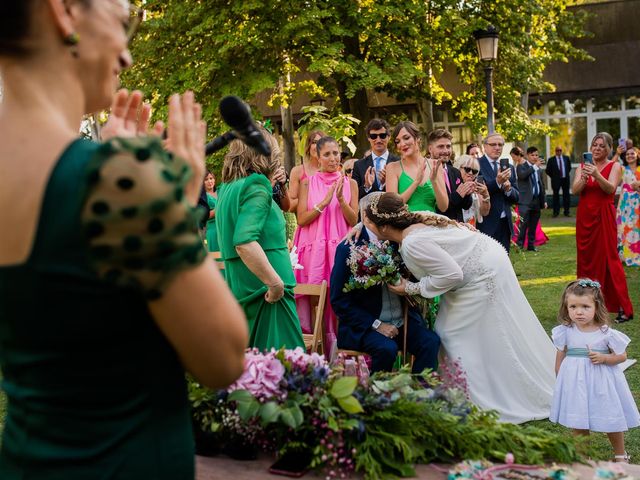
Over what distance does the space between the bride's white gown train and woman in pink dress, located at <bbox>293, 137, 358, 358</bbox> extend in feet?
5.12

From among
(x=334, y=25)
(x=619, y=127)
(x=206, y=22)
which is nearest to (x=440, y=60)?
(x=334, y=25)

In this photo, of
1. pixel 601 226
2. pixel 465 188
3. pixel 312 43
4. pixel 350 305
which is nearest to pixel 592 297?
pixel 350 305

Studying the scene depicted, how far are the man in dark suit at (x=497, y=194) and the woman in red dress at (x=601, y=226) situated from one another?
0.71 metres

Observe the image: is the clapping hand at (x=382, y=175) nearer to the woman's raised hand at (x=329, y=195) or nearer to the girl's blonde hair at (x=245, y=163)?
the woman's raised hand at (x=329, y=195)

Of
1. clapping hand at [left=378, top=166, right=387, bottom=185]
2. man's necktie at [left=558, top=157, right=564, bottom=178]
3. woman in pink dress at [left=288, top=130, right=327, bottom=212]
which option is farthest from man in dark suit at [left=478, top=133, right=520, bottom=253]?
man's necktie at [left=558, top=157, right=564, bottom=178]

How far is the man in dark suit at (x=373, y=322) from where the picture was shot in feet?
16.9

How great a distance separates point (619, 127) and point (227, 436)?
27.0 m

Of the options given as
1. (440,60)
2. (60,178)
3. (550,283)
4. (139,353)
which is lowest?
(550,283)

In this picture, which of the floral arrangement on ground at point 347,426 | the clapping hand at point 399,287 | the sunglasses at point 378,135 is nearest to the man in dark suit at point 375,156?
the sunglasses at point 378,135

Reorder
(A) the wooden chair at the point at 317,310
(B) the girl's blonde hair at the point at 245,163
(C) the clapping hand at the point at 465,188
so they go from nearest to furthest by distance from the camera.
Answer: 1. (B) the girl's blonde hair at the point at 245,163
2. (A) the wooden chair at the point at 317,310
3. (C) the clapping hand at the point at 465,188

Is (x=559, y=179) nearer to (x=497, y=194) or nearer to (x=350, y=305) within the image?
(x=497, y=194)

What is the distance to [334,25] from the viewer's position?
49.2 ft

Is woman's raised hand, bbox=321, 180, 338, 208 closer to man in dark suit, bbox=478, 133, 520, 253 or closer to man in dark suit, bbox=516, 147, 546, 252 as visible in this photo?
man in dark suit, bbox=478, 133, 520, 253

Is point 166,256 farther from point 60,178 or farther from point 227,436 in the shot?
point 227,436
